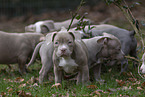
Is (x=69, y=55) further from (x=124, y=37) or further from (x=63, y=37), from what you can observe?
(x=124, y=37)

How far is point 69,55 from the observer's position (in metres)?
3.55

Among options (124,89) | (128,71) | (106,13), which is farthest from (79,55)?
(106,13)

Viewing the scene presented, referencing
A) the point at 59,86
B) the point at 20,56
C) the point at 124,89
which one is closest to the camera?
the point at 124,89

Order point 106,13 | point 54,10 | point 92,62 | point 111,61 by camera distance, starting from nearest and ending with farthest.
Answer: point 92,62
point 111,61
point 106,13
point 54,10

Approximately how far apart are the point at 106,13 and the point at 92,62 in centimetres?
994

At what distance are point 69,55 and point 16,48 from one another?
1.89 m

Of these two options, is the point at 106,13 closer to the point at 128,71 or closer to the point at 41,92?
the point at 128,71

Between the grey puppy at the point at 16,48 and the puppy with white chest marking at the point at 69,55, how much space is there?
4.53ft

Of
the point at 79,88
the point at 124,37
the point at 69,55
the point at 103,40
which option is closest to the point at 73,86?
the point at 79,88

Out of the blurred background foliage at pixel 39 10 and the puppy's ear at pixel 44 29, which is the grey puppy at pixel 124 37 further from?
the blurred background foliage at pixel 39 10

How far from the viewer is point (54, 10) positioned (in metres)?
14.9

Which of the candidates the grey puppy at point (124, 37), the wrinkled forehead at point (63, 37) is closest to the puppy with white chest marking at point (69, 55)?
the wrinkled forehead at point (63, 37)

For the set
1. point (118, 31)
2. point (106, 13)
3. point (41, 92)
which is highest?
point (106, 13)

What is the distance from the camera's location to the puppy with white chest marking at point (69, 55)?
3.50 m
